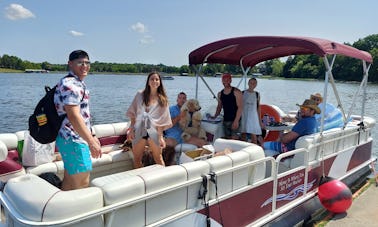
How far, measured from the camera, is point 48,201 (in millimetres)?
1963

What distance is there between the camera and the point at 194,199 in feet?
9.05

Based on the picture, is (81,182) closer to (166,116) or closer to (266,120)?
(166,116)

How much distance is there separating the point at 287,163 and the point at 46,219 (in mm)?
3033

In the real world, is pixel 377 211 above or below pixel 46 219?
below

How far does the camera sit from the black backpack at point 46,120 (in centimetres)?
233

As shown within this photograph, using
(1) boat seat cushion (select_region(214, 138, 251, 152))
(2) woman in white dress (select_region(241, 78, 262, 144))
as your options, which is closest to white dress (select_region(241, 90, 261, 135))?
(2) woman in white dress (select_region(241, 78, 262, 144))

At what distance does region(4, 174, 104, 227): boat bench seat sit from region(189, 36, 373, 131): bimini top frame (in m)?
2.89

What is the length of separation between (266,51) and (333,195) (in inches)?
102

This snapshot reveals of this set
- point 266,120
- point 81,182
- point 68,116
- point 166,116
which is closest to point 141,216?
point 81,182

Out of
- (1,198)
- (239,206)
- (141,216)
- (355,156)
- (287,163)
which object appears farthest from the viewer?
(355,156)

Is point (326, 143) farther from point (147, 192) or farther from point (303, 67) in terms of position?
point (303, 67)

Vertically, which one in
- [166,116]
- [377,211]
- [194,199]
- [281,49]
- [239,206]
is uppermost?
[281,49]

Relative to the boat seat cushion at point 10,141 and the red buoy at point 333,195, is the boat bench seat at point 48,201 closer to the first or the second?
the boat seat cushion at point 10,141

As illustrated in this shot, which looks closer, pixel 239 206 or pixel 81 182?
pixel 81 182
